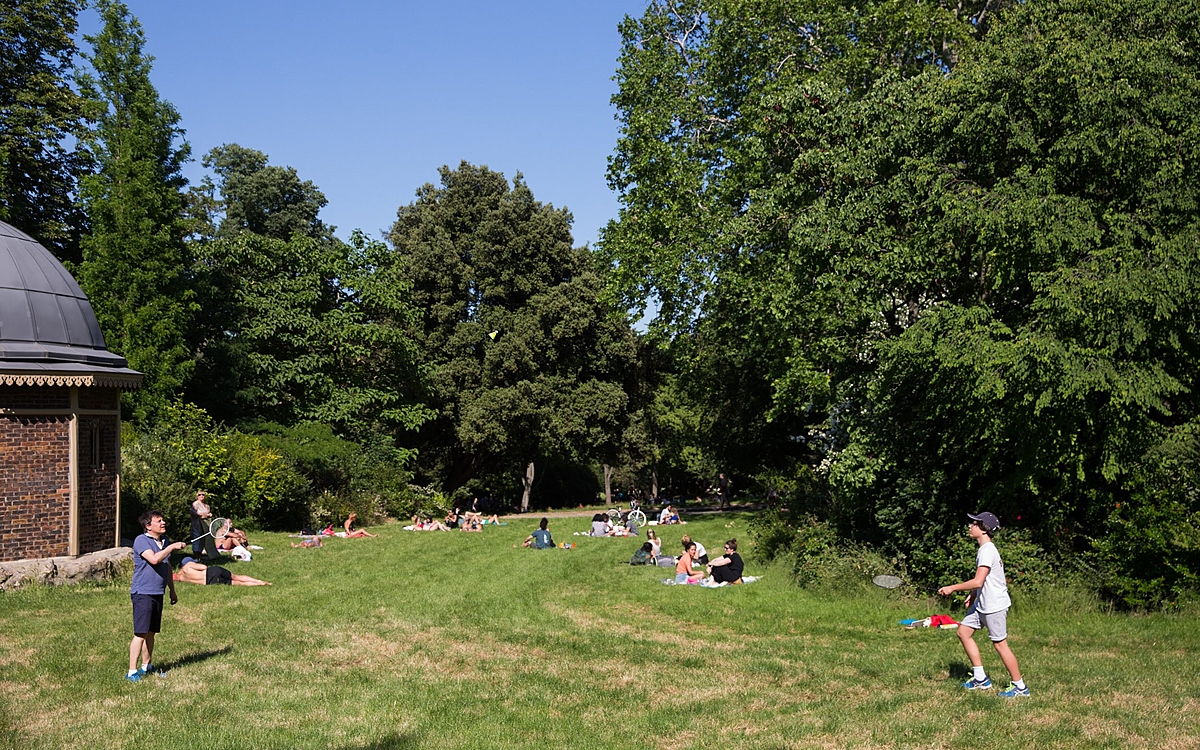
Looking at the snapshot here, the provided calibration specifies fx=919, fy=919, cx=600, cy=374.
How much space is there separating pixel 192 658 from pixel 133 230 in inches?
836

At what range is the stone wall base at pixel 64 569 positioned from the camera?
52.0ft

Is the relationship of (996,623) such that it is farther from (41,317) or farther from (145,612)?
(41,317)

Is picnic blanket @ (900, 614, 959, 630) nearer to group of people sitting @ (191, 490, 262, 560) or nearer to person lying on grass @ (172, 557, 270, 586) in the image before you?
person lying on grass @ (172, 557, 270, 586)

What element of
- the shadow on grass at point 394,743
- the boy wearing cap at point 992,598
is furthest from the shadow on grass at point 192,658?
the boy wearing cap at point 992,598

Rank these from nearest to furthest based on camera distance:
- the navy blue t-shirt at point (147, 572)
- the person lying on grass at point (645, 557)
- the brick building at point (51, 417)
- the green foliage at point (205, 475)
A: the navy blue t-shirt at point (147, 572) → the brick building at point (51, 417) → the person lying on grass at point (645, 557) → the green foliage at point (205, 475)

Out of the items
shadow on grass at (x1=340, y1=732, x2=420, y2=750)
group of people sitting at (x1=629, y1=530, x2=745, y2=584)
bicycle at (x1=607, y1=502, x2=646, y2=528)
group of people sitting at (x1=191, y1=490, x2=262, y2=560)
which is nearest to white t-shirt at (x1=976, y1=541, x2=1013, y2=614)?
shadow on grass at (x1=340, y1=732, x2=420, y2=750)

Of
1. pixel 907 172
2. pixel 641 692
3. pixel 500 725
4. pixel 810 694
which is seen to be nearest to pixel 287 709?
pixel 500 725

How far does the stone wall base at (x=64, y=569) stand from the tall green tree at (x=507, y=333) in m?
22.4

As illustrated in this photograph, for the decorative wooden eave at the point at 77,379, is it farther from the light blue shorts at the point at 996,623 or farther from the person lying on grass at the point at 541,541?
the light blue shorts at the point at 996,623

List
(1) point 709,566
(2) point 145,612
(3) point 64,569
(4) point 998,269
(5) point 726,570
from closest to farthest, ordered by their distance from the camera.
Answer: (2) point 145,612 < (4) point 998,269 < (3) point 64,569 < (5) point 726,570 < (1) point 709,566

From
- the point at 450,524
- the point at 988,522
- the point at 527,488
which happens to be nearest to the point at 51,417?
the point at 450,524

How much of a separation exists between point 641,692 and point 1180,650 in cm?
719

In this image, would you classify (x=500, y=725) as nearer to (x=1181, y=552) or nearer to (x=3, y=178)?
(x=1181, y=552)

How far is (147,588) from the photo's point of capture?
10281mm
